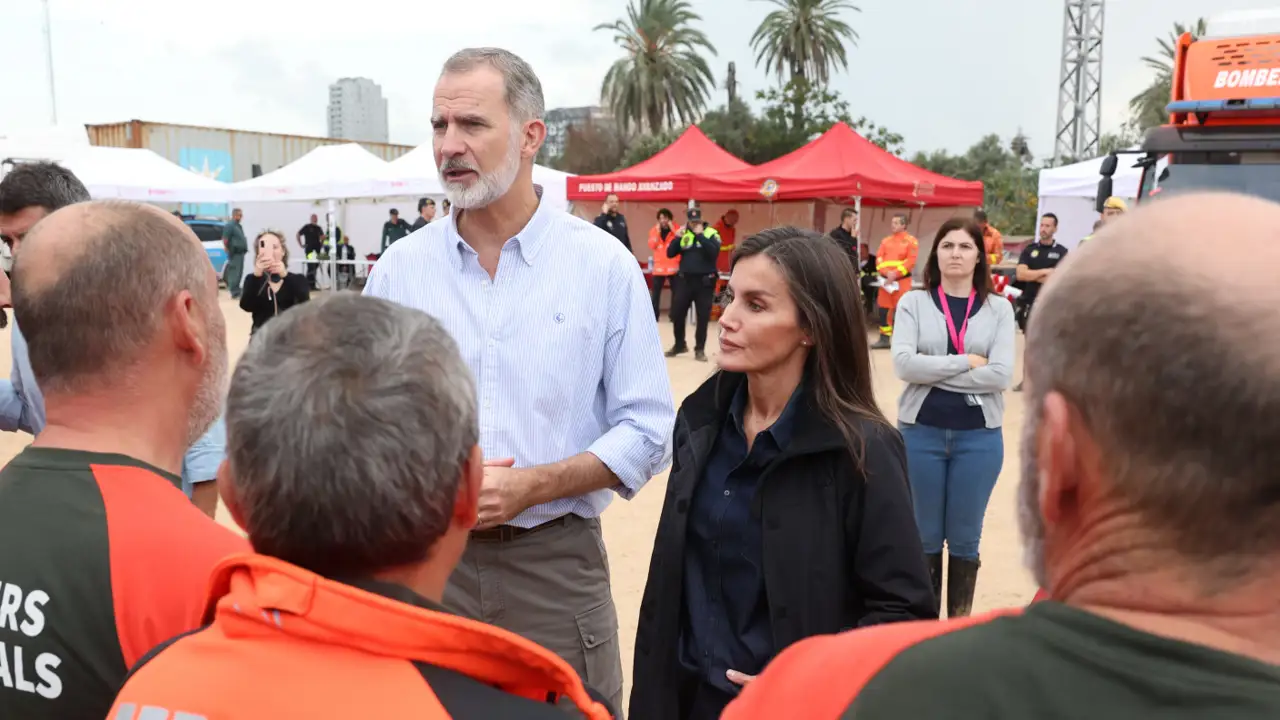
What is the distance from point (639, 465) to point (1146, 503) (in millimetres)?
1720

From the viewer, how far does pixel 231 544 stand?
150cm

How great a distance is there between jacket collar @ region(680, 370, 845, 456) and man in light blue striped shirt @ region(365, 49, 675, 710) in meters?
0.11

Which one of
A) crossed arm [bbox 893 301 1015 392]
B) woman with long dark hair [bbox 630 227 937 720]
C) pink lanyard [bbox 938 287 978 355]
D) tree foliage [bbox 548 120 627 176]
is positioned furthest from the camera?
tree foliage [bbox 548 120 627 176]

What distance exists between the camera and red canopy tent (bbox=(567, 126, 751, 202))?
16.7 metres

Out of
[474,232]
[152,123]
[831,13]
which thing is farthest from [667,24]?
[474,232]

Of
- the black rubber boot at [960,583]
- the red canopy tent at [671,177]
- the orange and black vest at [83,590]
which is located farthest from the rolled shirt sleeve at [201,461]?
the red canopy tent at [671,177]

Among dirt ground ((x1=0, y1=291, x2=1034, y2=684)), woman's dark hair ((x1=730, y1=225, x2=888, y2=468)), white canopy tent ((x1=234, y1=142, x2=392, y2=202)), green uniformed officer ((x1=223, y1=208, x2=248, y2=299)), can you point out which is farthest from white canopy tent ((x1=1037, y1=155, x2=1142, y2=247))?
green uniformed officer ((x1=223, y1=208, x2=248, y2=299))

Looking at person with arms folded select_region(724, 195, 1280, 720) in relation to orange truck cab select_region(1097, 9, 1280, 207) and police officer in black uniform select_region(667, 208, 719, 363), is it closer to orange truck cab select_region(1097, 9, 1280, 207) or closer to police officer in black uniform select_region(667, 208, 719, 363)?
orange truck cab select_region(1097, 9, 1280, 207)

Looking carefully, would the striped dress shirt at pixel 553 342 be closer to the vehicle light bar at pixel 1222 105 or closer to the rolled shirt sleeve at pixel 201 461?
the rolled shirt sleeve at pixel 201 461

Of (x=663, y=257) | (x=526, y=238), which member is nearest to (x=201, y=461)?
(x=526, y=238)

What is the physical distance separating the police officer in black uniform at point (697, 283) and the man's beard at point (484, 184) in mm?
10381

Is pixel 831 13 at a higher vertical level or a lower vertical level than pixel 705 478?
higher

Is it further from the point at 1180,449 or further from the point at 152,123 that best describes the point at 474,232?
the point at 152,123

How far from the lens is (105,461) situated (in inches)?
60.6
